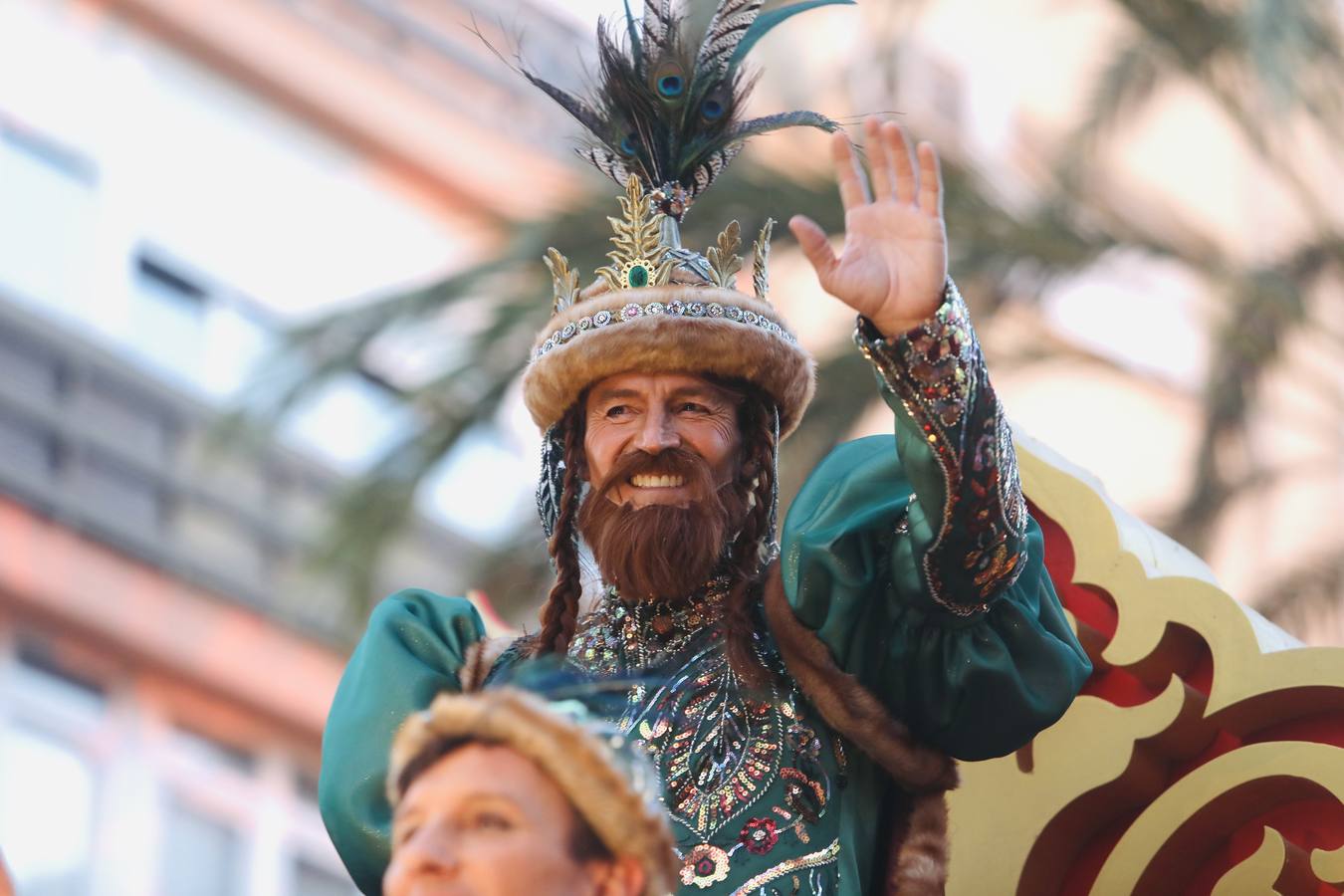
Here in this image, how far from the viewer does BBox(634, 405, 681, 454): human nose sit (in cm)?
594

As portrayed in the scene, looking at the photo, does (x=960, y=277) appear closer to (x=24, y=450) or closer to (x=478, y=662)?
(x=478, y=662)

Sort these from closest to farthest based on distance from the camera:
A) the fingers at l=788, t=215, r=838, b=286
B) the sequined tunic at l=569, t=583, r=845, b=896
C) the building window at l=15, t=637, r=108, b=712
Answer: the fingers at l=788, t=215, r=838, b=286 < the sequined tunic at l=569, t=583, r=845, b=896 < the building window at l=15, t=637, r=108, b=712

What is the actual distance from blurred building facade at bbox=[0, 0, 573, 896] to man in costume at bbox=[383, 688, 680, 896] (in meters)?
10.1

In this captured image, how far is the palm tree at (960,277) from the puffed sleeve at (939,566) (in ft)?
15.9

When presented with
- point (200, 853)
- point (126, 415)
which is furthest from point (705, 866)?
point (126, 415)

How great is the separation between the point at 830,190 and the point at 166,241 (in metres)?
7.31

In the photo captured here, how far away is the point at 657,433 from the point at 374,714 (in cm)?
74

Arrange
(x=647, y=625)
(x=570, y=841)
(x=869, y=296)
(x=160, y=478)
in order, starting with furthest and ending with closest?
(x=160, y=478) < (x=647, y=625) < (x=869, y=296) < (x=570, y=841)

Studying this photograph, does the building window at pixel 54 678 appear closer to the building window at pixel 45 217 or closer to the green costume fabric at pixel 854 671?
the building window at pixel 45 217

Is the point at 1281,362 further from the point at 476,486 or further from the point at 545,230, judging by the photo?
→ the point at 476,486

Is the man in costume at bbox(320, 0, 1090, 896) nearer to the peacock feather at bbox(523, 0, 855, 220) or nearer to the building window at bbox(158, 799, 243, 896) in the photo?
the peacock feather at bbox(523, 0, 855, 220)

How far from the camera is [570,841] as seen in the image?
424 centimetres

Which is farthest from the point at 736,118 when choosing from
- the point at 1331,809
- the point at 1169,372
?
the point at 1169,372

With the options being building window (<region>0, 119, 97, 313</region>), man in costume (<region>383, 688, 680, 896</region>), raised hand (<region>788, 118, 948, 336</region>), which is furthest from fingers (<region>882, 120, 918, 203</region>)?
building window (<region>0, 119, 97, 313</region>)
